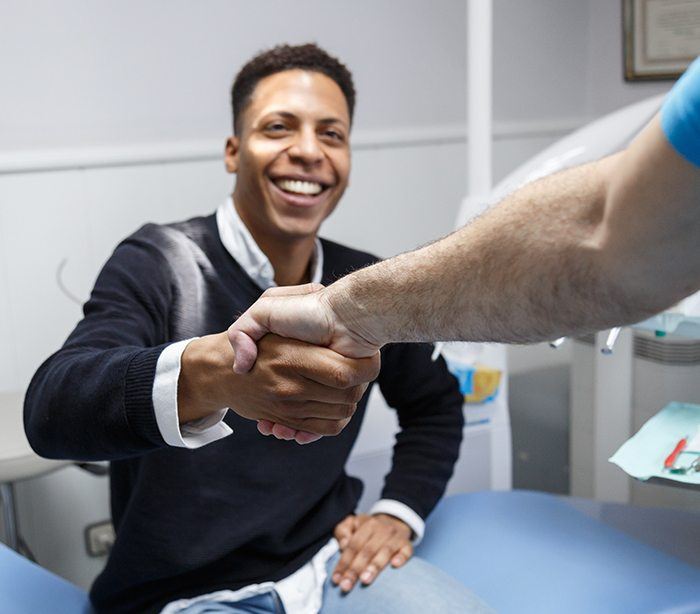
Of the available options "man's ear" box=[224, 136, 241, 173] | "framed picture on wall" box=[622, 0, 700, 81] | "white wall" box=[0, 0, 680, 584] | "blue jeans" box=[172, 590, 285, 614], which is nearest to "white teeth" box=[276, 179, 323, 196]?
"man's ear" box=[224, 136, 241, 173]

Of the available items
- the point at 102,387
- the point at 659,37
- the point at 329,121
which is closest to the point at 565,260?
the point at 102,387

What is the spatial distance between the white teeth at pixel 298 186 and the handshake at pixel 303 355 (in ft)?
1.59

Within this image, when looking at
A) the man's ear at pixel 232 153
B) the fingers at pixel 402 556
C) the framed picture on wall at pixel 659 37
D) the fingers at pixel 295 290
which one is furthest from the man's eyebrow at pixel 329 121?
the framed picture on wall at pixel 659 37

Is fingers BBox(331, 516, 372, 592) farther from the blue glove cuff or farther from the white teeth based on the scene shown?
the blue glove cuff

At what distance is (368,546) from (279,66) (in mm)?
742

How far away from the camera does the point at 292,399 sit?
96 cm

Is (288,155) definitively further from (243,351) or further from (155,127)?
(155,127)

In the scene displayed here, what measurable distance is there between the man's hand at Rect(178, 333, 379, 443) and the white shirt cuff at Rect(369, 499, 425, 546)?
50 centimetres

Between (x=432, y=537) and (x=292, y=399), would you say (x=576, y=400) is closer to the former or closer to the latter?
(x=432, y=537)

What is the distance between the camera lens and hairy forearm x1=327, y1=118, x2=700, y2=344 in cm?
60

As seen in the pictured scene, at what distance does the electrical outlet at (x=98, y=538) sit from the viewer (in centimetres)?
210

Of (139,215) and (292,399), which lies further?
(139,215)

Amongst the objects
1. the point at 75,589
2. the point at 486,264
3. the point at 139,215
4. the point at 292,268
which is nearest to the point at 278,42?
the point at 139,215

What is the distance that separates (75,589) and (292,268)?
0.56 m
